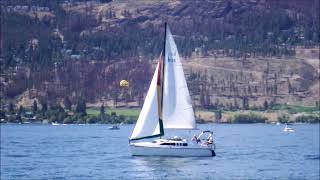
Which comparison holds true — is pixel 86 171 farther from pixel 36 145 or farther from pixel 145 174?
pixel 36 145

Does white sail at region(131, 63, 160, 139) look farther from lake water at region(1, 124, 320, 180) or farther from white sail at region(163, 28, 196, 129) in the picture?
lake water at region(1, 124, 320, 180)

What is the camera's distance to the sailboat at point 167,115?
10575 cm

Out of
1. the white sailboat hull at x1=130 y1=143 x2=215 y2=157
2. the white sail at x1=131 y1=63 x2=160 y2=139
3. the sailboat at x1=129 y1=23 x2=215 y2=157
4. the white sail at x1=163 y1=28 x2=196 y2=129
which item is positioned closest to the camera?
the white sailboat hull at x1=130 y1=143 x2=215 y2=157

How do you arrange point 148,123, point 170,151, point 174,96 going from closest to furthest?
point 170,151, point 148,123, point 174,96

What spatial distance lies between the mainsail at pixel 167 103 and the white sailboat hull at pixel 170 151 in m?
1.83

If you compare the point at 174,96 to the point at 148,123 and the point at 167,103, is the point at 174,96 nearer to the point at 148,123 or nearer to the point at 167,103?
the point at 167,103

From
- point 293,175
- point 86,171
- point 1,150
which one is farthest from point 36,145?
point 293,175

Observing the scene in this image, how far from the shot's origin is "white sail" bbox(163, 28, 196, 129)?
107m

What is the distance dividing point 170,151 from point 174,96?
693 centimetres

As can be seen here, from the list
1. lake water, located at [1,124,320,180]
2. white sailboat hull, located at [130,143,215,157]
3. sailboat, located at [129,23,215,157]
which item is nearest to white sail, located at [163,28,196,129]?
sailboat, located at [129,23,215,157]

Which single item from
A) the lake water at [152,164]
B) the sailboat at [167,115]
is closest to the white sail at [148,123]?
the sailboat at [167,115]

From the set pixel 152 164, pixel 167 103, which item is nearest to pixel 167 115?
pixel 167 103

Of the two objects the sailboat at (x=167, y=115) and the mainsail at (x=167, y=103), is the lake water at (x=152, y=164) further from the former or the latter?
the mainsail at (x=167, y=103)

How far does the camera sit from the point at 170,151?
4141 inches
